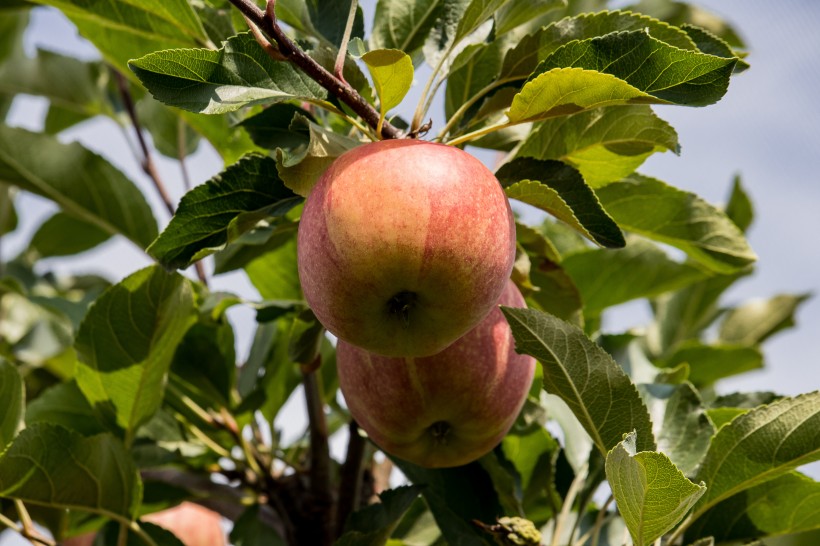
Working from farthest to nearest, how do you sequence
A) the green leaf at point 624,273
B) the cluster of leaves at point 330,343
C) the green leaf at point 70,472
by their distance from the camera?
the green leaf at point 624,273 < the green leaf at point 70,472 < the cluster of leaves at point 330,343

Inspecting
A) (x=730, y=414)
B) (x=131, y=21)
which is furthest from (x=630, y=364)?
(x=131, y=21)

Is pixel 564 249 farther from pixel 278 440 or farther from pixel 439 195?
pixel 439 195

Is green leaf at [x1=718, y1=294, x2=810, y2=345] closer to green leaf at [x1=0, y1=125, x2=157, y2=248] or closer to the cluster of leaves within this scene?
the cluster of leaves

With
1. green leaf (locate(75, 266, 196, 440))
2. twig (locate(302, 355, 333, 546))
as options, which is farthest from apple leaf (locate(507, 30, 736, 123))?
twig (locate(302, 355, 333, 546))

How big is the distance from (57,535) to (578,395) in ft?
3.10

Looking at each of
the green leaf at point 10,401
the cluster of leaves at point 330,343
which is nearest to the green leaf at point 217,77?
the cluster of leaves at point 330,343

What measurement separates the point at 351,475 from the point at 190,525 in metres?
0.85

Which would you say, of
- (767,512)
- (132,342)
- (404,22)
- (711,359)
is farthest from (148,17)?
(711,359)

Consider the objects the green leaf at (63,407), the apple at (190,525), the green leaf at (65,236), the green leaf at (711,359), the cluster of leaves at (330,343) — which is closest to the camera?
the cluster of leaves at (330,343)

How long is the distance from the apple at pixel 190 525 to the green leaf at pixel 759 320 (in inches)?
45.8

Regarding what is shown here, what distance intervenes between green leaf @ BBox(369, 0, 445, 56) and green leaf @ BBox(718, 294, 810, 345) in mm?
1183

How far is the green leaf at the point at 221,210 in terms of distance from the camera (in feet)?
3.12

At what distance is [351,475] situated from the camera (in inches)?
51.5

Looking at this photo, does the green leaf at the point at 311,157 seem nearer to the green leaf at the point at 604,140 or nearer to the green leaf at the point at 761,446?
the green leaf at the point at 604,140
